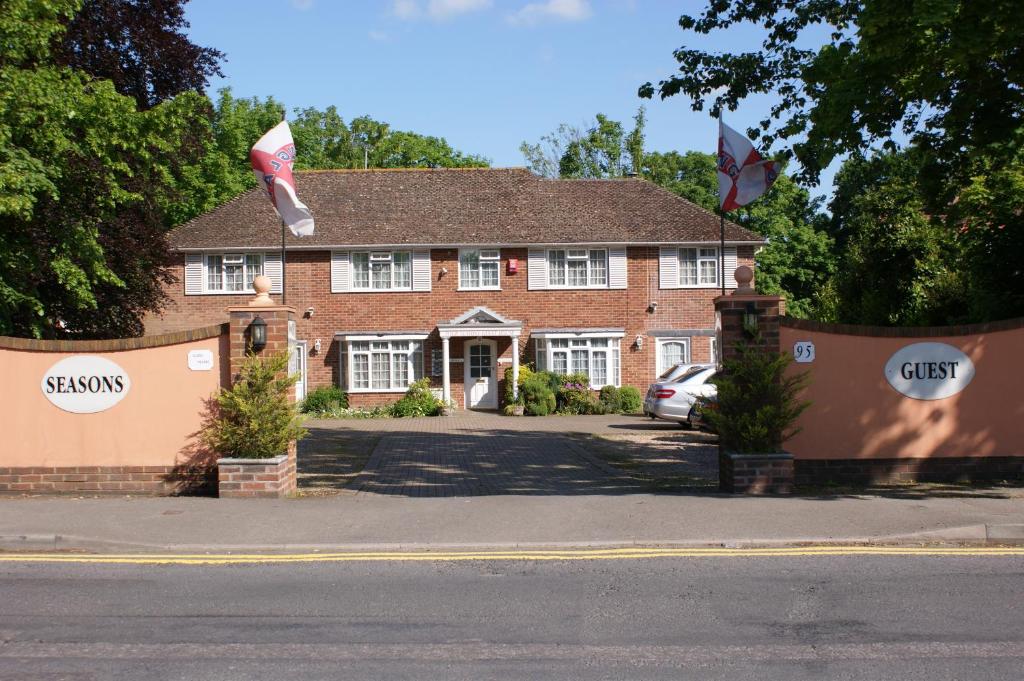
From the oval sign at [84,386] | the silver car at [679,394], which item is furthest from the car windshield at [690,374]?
the oval sign at [84,386]

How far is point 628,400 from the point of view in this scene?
31.4 meters

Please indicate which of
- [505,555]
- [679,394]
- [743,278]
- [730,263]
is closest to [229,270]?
[679,394]

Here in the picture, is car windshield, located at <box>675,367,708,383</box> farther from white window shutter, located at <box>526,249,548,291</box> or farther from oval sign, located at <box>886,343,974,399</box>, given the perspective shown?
oval sign, located at <box>886,343,974,399</box>

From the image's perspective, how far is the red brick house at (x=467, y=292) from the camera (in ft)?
105

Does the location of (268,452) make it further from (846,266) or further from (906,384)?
(846,266)

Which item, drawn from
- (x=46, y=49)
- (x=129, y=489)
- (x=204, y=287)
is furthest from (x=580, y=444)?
(x=204, y=287)

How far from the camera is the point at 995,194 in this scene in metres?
15.6

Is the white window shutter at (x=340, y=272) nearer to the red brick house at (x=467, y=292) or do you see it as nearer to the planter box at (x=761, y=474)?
the red brick house at (x=467, y=292)

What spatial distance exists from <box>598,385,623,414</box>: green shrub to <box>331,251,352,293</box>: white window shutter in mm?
9161

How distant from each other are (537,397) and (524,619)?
23796mm

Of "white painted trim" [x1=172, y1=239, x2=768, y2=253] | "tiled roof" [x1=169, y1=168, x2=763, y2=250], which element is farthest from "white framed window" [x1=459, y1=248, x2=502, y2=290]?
"tiled roof" [x1=169, y1=168, x2=763, y2=250]

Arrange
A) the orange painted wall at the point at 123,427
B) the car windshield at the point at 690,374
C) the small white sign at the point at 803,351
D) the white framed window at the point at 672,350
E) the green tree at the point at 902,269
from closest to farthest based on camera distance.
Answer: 1. the orange painted wall at the point at 123,427
2. the small white sign at the point at 803,351
3. the green tree at the point at 902,269
4. the car windshield at the point at 690,374
5. the white framed window at the point at 672,350

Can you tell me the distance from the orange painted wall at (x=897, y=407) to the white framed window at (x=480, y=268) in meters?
20.8

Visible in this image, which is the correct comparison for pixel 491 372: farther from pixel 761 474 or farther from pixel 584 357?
pixel 761 474
